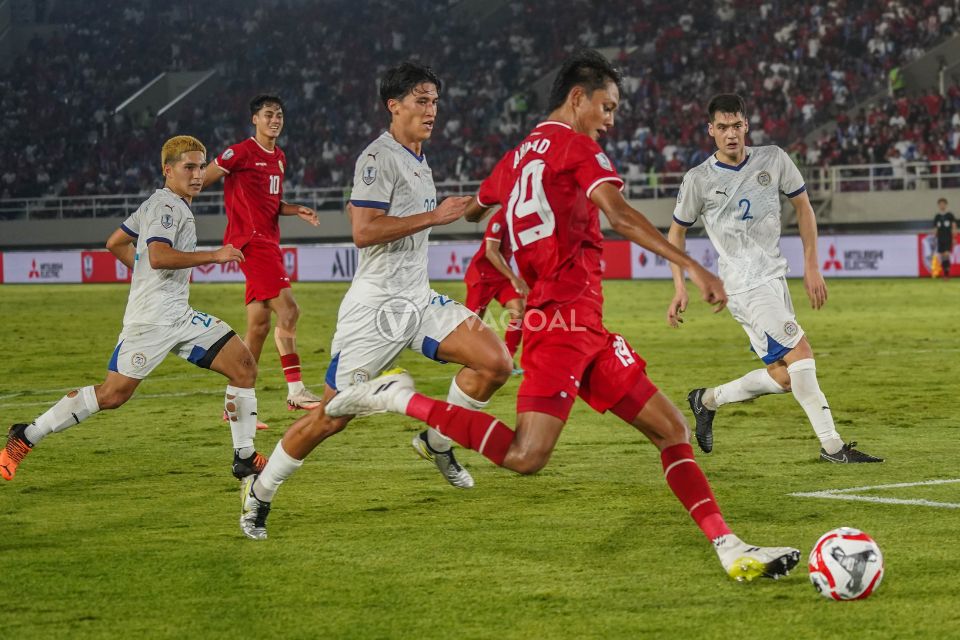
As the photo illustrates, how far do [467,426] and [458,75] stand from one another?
44140 millimetres

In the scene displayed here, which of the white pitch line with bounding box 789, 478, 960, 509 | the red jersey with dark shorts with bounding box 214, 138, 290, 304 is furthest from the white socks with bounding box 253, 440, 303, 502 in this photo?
the red jersey with dark shorts with bounding box 214, 138, 290, 304

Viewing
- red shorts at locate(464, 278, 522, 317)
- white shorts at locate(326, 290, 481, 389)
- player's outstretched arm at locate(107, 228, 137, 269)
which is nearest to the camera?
white shorts at locate(326, 290, 481, 389)

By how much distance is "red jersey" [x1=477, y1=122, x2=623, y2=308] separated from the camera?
544 cm

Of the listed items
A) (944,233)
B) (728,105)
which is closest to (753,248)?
(728,105)

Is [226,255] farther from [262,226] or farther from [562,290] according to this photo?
[262,226]

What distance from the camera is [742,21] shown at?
44312 millimetres

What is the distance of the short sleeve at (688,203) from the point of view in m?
8.84

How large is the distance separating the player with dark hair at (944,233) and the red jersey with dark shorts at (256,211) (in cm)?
2153

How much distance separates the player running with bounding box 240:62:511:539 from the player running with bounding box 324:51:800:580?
894 mm

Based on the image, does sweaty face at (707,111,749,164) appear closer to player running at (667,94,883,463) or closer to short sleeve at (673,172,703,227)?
player running at (667,94,883,463)

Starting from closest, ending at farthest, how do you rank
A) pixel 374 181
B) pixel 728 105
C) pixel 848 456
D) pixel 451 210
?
pixel 451 210 → pixel 374 181 → pixel 848 456 → pixel 728 105

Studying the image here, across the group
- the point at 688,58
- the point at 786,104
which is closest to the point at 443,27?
the point at 688,58

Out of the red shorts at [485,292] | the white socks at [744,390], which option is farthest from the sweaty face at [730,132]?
the red shorts at [485,292]

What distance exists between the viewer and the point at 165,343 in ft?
26.3
